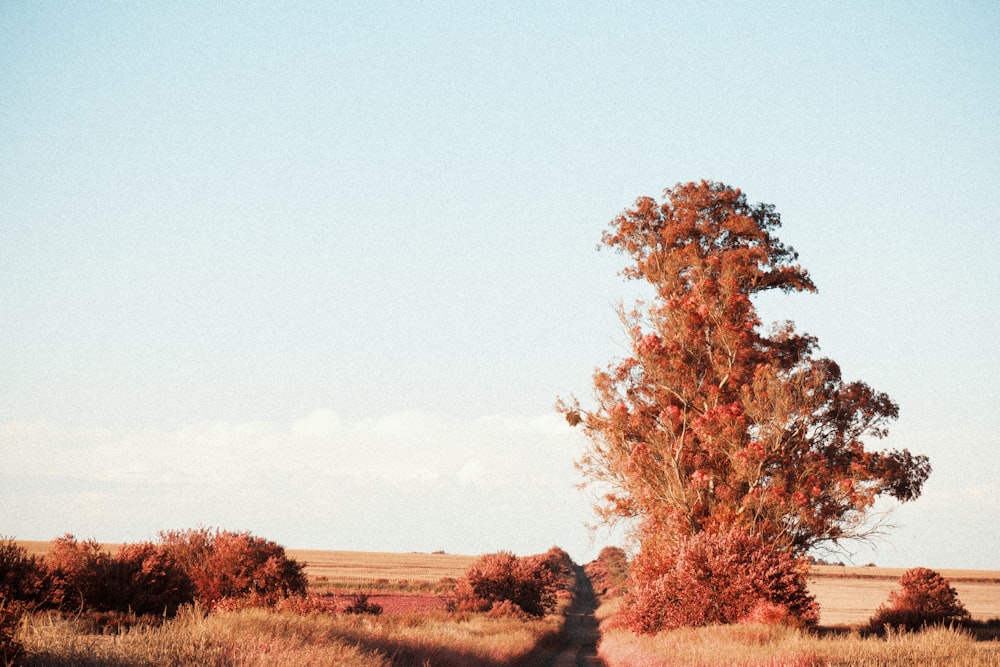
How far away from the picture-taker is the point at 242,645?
1146 centimetres

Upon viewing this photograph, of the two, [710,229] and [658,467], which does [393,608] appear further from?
[710,229]

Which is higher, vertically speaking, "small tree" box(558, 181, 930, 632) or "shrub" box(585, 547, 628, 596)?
"small tree" box(558, 181, 930, 632)

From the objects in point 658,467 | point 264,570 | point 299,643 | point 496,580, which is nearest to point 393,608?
point 496,580

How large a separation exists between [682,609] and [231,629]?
626 inches

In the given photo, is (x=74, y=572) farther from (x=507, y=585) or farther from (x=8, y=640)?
(x=507, y=585)

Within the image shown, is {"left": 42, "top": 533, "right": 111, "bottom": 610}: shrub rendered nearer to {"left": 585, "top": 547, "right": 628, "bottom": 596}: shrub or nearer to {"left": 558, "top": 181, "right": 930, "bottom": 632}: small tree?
{"left": 558, "top": 181, "right": 930, "bottom": 632}: small tree

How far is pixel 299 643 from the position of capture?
1304cm

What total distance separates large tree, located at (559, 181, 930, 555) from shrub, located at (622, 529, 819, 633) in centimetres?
166

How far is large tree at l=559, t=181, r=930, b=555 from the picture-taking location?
87.7ft

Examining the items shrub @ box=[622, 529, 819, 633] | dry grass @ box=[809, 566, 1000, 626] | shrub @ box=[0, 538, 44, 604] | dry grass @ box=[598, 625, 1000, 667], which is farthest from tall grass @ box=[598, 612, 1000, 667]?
shrub @ box=[0, 538, 44, 604]

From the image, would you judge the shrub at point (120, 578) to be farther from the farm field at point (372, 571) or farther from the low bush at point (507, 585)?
the low bush at point (507, 585)

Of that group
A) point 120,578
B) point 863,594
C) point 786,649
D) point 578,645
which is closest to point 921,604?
point 578,645

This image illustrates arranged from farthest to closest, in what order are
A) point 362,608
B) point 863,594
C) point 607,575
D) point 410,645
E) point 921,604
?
point 607,575, point 863,594, point 921,604, point 362,608, point 410,645

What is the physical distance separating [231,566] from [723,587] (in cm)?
1586
